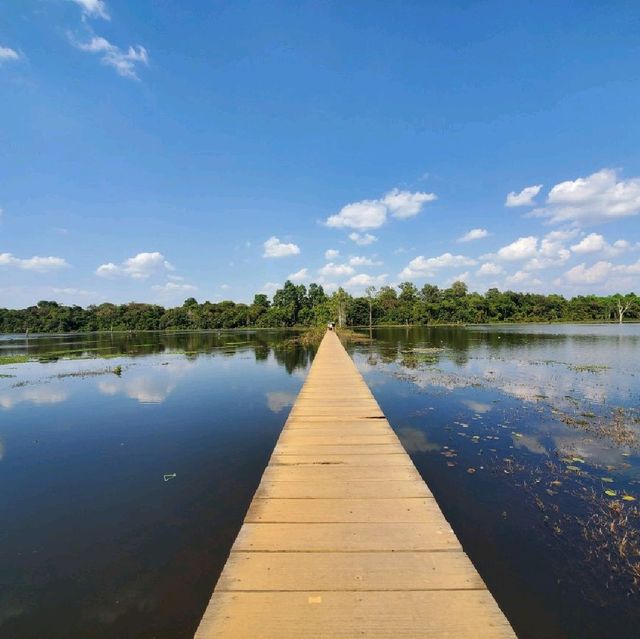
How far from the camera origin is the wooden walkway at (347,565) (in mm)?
2201

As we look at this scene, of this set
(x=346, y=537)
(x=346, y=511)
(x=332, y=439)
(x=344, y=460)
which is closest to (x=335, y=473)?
(x=344, y=460)

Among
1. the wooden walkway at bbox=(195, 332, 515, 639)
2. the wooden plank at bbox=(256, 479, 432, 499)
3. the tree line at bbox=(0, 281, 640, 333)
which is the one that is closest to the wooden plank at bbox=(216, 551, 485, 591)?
the wooden walkway at bbox=(195, 332, 515, 639)

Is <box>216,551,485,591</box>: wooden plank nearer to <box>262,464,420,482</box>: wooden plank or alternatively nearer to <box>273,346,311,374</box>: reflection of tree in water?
<box>262,464,420,482</box>: wooden plank

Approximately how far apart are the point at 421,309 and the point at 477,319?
12.3 metres

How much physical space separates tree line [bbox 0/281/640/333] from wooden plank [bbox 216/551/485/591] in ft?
220

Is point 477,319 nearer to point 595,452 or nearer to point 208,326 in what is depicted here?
point 208,326

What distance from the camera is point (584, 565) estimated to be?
161 inches

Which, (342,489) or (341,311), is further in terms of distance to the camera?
(341,311)

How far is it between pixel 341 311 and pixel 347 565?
225ft

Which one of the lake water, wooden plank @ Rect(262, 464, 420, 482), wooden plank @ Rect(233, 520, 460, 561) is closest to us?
wooden plank @ Rect(233, 520, 460, 561)

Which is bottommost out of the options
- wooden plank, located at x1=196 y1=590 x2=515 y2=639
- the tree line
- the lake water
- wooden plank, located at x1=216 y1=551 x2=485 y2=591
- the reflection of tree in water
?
the lake water

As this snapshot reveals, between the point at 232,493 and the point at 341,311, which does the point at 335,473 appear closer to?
the point at 232,493

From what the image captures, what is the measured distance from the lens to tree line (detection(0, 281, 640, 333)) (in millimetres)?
75938

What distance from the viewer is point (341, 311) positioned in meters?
71.0
